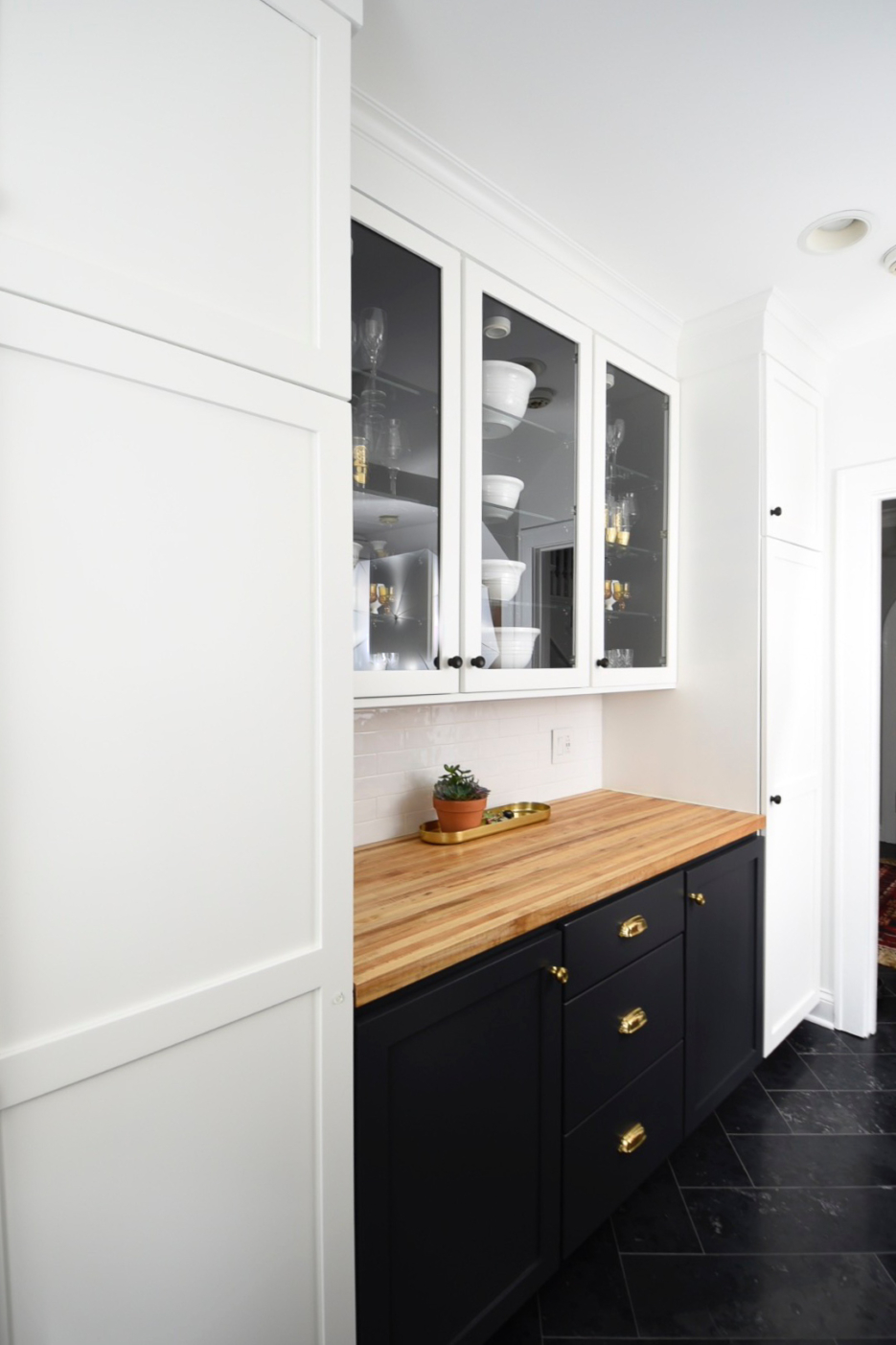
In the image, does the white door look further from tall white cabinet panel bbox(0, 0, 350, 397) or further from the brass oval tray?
tall white cabinet panel bbox(0, 0, 350, 397)

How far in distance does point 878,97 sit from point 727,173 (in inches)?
12.1

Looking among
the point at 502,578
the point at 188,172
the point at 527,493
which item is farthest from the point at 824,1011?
the point at 188,172

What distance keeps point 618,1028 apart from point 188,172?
6.00 feet

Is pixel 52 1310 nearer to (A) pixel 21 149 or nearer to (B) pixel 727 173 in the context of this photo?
(A) pixel 21 149

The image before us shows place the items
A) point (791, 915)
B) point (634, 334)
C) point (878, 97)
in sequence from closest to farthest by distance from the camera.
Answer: point (878, 97) < point (634, 334) < point (791, 915)

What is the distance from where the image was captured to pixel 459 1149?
1257mm

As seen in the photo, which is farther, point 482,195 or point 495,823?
point 495,823

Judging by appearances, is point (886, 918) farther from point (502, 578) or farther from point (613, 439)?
point (502, 578)

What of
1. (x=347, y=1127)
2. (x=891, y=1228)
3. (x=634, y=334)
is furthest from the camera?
(x=634, y=334)

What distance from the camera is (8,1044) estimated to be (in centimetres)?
75

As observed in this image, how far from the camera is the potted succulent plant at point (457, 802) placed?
187cm

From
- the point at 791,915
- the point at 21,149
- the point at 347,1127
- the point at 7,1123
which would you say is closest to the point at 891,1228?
the point at 791,915

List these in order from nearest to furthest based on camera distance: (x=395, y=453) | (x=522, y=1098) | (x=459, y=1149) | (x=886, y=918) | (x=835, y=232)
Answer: (x=459, y=1149)
(x=522, y=1098)
(x=395, y=453)
(x=835, y=232)
(x=886, y=918)

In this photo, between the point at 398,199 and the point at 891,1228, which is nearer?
the point at 398,199
